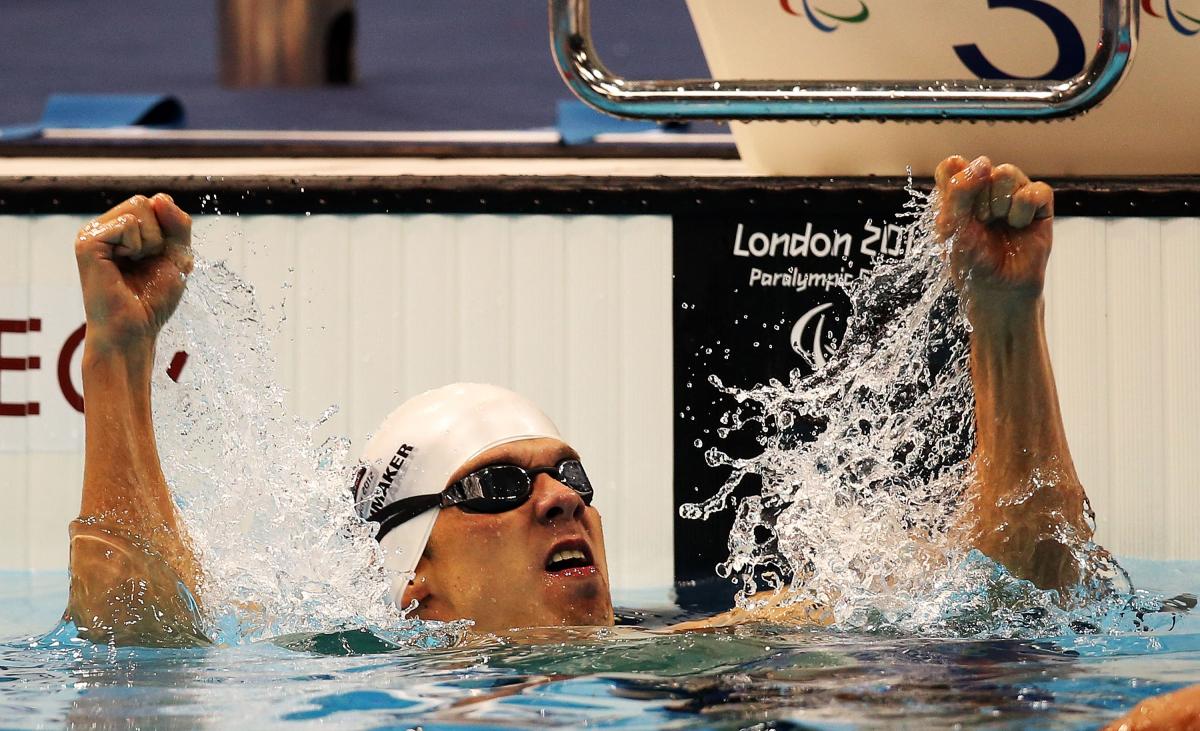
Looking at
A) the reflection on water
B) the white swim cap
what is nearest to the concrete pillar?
the white swim cap

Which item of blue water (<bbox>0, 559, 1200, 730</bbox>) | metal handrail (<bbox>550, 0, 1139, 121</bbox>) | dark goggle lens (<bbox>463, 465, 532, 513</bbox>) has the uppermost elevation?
metal handrail (<bbox>550, 0, 1139, 121</bbox>)

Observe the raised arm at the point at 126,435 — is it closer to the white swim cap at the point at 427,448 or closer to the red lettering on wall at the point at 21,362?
the white swim cap at the point at 427,448

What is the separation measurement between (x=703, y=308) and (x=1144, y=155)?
1010 mm

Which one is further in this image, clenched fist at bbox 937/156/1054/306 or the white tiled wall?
the white tiled wall

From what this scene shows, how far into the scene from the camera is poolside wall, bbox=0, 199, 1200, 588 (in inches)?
131

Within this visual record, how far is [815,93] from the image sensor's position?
1.62 m

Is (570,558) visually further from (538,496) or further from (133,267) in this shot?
(133,267)

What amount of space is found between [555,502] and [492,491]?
11 cm

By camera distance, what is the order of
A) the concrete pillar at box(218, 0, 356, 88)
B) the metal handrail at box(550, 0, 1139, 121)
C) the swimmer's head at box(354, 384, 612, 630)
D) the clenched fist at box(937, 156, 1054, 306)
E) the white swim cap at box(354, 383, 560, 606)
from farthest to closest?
1. the concrete pillar at box(218, 0, 356, 88)
2. the white swim cap at box(354, 383, 560, 606)
3. the swimmer's head at box(354, 384, 612, 630)
4. the clenched fist at box(937, 156, 1054, 306)
5. the metal handrail at box(550, 0, 1139, 121)

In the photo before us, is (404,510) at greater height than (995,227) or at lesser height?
lesser

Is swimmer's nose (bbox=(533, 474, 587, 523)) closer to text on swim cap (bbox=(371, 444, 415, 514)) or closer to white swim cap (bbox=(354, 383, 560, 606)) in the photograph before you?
white swim cap (bbox=(354, 383, 560, 606))

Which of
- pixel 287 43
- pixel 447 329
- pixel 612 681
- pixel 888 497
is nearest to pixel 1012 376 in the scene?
pixel 888 497

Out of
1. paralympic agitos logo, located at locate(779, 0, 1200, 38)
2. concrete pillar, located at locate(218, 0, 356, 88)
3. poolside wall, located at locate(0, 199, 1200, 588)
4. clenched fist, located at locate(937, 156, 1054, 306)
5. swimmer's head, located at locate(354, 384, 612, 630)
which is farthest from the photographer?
concrete pillar, located at locate(218, 0, 356, 88)

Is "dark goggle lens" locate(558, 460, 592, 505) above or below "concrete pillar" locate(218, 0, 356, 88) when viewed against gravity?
below
